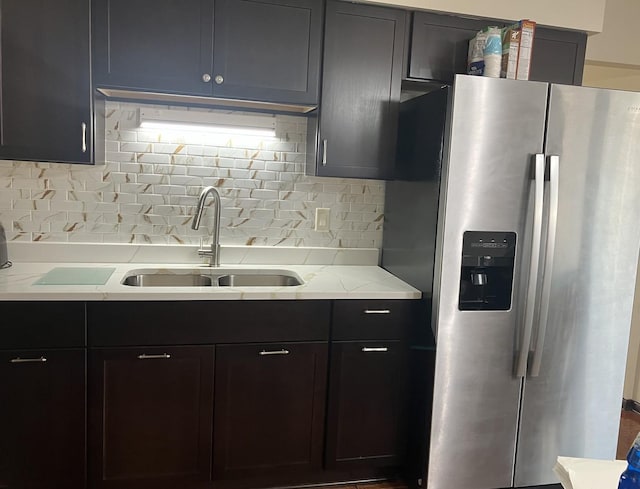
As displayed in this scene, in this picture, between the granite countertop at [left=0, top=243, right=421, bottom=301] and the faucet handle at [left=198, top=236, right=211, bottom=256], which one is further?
the faucet handle at [left=198, top=236, right=211, bottom=256]

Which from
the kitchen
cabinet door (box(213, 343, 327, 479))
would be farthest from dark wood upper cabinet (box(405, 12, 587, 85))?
cabinet door (box(213, 343, 327, 479))

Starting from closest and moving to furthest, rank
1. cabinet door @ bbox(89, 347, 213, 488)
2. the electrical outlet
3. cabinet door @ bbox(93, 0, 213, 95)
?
cabinet door @ bbox(89, 347, 213, 488) → cabinet door @ bbox(93, 0, 213, 95) → the electrical outlet

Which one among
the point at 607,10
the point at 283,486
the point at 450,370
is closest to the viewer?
the point at 450,370

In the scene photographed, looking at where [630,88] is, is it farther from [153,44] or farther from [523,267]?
[153,44]

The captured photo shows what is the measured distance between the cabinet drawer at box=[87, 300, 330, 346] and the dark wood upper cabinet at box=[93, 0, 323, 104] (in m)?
0.90

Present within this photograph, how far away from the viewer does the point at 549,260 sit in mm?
2148

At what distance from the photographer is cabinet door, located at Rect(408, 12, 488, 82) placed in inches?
96.2

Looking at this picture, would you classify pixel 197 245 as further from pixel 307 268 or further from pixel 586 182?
pixel 586 182

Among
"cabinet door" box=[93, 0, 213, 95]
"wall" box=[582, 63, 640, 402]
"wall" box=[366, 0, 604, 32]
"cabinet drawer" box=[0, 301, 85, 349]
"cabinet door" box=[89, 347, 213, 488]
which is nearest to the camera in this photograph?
"cabinet drawer" box=[0, 301, 85, 349]

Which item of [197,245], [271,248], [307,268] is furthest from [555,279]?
[197,245]

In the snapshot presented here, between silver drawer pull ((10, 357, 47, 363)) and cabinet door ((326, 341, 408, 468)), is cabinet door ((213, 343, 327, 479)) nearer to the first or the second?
cabinet door ((326, 341, 408, 468))

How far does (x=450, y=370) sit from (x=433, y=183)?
2.53 feet

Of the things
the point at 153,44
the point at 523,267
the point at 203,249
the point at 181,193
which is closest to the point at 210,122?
the point at 181,193

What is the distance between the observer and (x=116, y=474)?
6.92 ft
